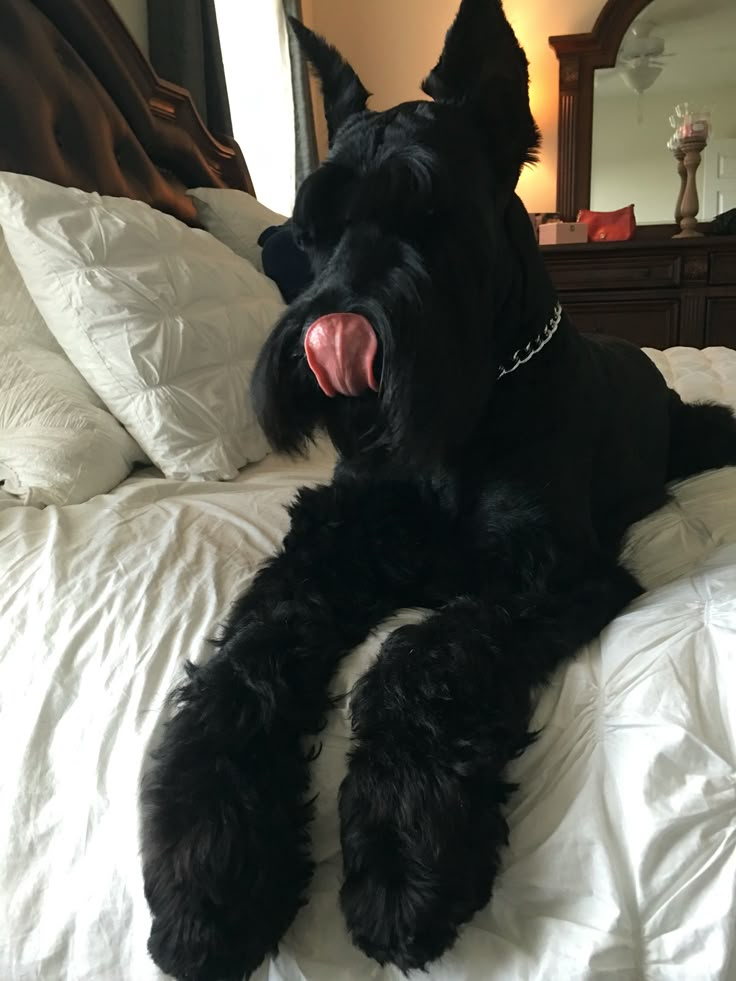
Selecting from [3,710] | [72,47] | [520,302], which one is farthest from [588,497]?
[72,47]

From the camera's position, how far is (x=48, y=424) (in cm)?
118

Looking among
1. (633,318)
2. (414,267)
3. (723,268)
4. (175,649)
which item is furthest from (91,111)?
(723,268)

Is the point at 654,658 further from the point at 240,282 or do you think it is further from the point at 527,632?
the point at 240,282

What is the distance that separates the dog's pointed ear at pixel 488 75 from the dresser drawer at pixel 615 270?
268 centimetres

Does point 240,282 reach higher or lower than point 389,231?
lower

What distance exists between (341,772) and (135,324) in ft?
2.68

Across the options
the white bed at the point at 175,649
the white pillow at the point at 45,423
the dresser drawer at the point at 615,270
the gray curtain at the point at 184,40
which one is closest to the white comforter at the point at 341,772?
the white bed at the point at 175,649

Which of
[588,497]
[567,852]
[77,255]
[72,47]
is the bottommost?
[567,852]

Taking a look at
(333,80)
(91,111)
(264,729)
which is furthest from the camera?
(91,111)

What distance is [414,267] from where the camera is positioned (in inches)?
31.7

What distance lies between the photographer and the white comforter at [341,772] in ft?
2.03

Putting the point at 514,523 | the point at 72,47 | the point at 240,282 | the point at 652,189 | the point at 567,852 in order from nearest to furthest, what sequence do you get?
the point at 567,852, the point at 514,523, the point at 240,282, the point at 72,47, the point at 652,189

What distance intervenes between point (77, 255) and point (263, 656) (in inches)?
30.6

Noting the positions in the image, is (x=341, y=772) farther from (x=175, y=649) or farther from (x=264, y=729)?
(x=175, y=649)
